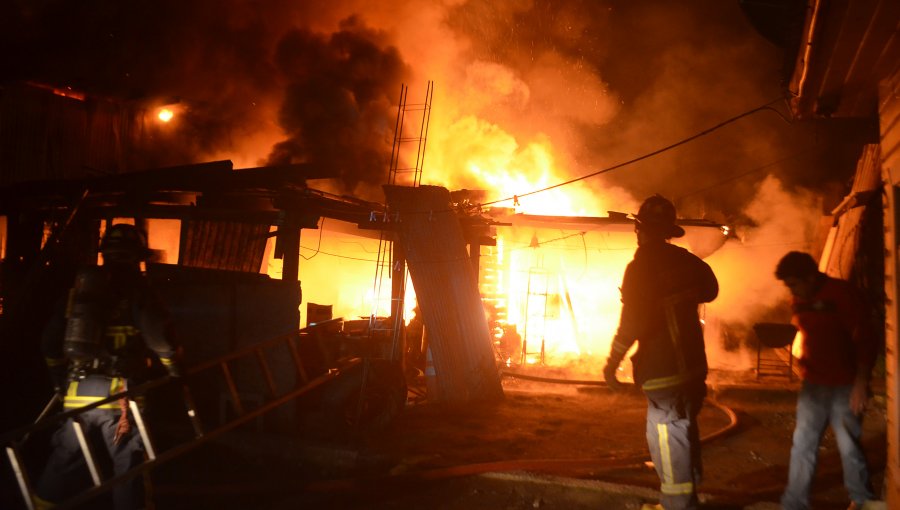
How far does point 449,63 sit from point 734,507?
1911 centimetres

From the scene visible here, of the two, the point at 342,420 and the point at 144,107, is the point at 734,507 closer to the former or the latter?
the point at 342,420

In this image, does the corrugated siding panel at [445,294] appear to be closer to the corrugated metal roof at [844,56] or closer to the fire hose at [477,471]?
the fire hose at [477,471]

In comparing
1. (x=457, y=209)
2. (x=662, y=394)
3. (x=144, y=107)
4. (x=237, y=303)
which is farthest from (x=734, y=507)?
(x=144, y=107)

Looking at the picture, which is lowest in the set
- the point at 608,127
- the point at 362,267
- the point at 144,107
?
the point at 362,267

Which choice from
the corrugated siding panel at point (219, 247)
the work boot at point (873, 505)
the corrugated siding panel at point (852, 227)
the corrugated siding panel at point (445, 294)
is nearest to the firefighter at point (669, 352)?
the work boot at point (873, 505)

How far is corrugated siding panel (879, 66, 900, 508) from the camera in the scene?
3.59m

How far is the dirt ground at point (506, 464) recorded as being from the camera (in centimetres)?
502

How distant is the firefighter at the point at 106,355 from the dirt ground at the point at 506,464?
4.83 ft

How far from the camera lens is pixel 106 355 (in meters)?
3.91

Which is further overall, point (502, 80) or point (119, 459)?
point (502, 80)

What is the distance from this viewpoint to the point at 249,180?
23.5 ft

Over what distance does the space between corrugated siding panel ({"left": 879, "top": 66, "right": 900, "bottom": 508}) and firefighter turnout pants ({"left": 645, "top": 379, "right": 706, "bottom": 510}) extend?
4.29 feet

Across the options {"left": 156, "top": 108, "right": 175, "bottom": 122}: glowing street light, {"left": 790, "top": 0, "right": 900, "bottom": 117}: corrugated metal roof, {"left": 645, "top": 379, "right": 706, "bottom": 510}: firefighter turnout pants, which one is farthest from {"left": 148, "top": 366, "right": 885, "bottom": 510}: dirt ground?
{"left": 156, "top": 108, "right": 175, "bottom": 122}: glowing street light

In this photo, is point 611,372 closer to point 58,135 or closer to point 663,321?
point 663,321
